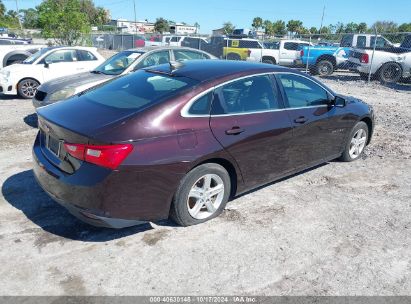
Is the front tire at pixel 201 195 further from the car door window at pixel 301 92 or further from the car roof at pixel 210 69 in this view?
the car door window at pixel 301 92

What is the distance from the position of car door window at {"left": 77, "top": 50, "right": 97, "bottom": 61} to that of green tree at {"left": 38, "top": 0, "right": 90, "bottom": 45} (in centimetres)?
887

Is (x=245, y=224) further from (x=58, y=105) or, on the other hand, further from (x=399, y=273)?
(x=58, y=105)

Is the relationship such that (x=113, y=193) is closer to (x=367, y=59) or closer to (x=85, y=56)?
(x=85, y=56)

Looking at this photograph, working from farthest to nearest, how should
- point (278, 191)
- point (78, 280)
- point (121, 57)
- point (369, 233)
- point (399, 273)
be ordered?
1. point (121, 57)
2. point (278, 191)
3. point (369, 233)
4. point (399, 273)
5. point (78, 280)

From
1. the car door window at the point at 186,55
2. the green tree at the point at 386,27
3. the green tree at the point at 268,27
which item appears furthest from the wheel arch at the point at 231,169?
the green tree at the point at 268,27

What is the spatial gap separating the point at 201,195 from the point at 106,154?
3.66 feet

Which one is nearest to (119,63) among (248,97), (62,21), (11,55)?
(248,97)

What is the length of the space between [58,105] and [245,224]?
231 cm

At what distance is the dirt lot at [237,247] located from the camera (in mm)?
2965

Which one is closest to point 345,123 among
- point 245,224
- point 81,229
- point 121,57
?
point 245,224

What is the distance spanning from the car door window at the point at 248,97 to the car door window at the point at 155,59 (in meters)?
4.55

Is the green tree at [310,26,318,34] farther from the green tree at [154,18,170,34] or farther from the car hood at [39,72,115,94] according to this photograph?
the car hood at [39,72,115,94]

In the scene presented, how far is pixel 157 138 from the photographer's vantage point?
3266 mm

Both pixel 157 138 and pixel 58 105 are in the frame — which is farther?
pixel 58 105
